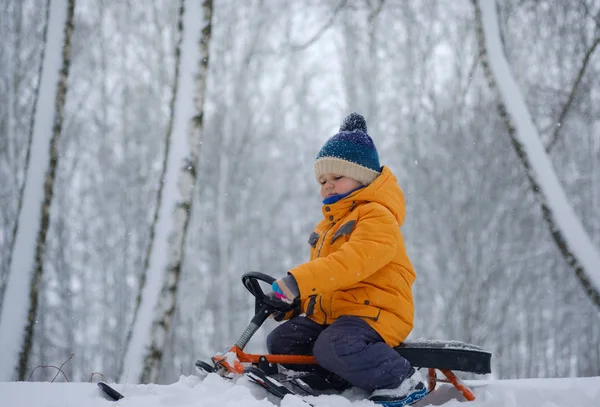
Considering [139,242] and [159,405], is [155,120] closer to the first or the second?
[139,242]

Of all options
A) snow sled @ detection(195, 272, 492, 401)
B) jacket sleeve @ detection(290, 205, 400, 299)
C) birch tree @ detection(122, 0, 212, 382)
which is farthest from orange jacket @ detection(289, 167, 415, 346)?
birch tree @ detection(122, 0, 212, 382)

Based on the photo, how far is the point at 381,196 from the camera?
2.73m

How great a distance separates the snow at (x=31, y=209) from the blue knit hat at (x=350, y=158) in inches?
115

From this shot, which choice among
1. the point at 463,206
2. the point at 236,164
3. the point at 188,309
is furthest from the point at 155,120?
the point at 463,206

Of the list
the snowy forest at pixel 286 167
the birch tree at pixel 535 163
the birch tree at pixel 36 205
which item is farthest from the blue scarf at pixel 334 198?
the snowy forest at pixel 286 167

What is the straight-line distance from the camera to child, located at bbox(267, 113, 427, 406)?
95.4 inches

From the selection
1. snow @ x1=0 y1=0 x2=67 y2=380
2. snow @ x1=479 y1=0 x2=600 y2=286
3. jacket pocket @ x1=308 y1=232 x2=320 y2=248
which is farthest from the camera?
snow @ x1=479 y1=0 x2=600 y2=286

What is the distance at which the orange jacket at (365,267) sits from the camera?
2.44 m

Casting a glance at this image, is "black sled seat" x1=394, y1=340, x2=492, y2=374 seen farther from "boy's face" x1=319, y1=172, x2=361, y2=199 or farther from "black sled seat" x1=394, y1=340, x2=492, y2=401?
"boy's face" x1=319, y1=172, x2=361, y2=199

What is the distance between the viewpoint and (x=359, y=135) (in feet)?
9.62

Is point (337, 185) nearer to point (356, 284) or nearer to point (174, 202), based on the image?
point (356, 284)

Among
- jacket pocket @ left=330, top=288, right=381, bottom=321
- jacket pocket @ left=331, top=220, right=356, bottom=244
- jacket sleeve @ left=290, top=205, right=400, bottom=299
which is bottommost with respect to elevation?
jacket pocket @ left=330, top=288, right=381, bottom=321

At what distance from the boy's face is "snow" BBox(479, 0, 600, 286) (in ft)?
9.32

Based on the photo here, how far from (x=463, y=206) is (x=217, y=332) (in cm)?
641
